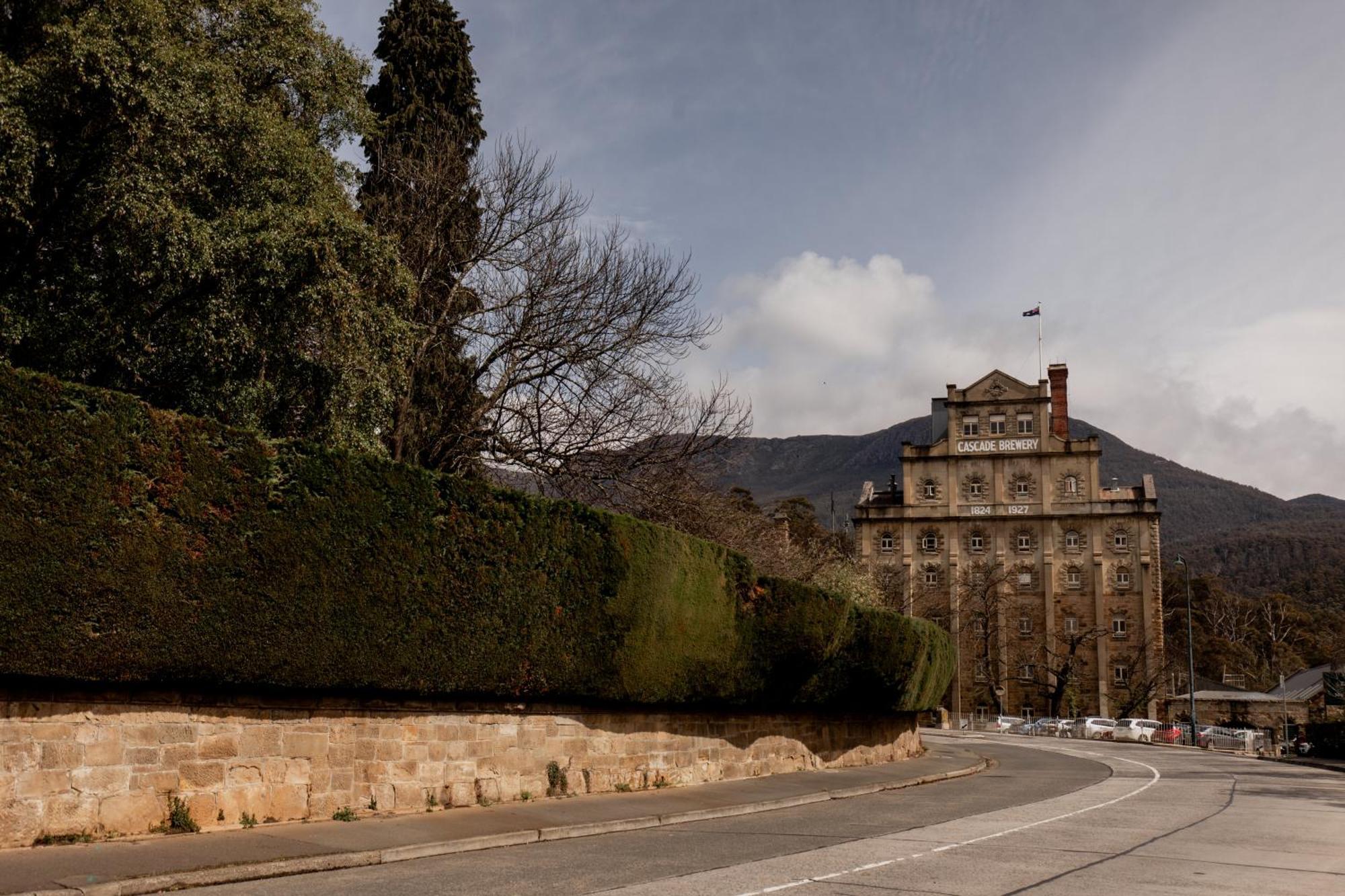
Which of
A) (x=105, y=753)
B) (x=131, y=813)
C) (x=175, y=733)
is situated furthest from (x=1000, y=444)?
(x=105, y=753)

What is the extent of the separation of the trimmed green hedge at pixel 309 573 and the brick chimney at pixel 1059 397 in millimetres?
65122

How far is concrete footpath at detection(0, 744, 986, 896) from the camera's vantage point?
922 centimetres

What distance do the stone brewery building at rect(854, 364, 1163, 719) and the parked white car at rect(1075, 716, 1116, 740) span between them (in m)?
13.3

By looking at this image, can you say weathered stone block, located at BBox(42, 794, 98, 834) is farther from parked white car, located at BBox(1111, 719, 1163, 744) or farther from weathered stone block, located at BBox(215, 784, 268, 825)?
parked white car, located at BBox(1111, 719, 1163, 744)

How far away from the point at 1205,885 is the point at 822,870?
326cm

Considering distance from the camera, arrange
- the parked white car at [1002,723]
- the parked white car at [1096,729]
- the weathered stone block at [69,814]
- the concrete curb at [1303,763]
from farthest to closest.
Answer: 1. the parked white car at [1002,723]
2. the parked white car at [1096,729]
3. the concrete curb at [1303,763]
4. the weathered stone block at [69,814]

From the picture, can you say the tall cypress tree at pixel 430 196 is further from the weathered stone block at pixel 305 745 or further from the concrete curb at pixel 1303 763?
the concrete curb at pixel 1303 763

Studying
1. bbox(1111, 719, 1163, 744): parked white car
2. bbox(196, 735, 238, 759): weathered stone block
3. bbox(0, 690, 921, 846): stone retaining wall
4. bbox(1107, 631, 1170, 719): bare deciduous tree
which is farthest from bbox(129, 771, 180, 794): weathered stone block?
bbox(1107, 631, 1170, 719): bare deciduous tree

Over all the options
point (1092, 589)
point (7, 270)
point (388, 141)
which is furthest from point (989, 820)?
point (1092, 589)

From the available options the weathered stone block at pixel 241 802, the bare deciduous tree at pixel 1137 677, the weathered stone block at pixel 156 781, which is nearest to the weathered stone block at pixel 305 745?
the weathered stone block at pixel 241 802

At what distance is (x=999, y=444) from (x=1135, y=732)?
922 inches

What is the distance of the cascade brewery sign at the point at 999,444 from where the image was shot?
75.8 meters

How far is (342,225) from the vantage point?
53.2 feet

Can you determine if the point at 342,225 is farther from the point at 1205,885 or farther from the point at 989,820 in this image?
the point at 1205,885
